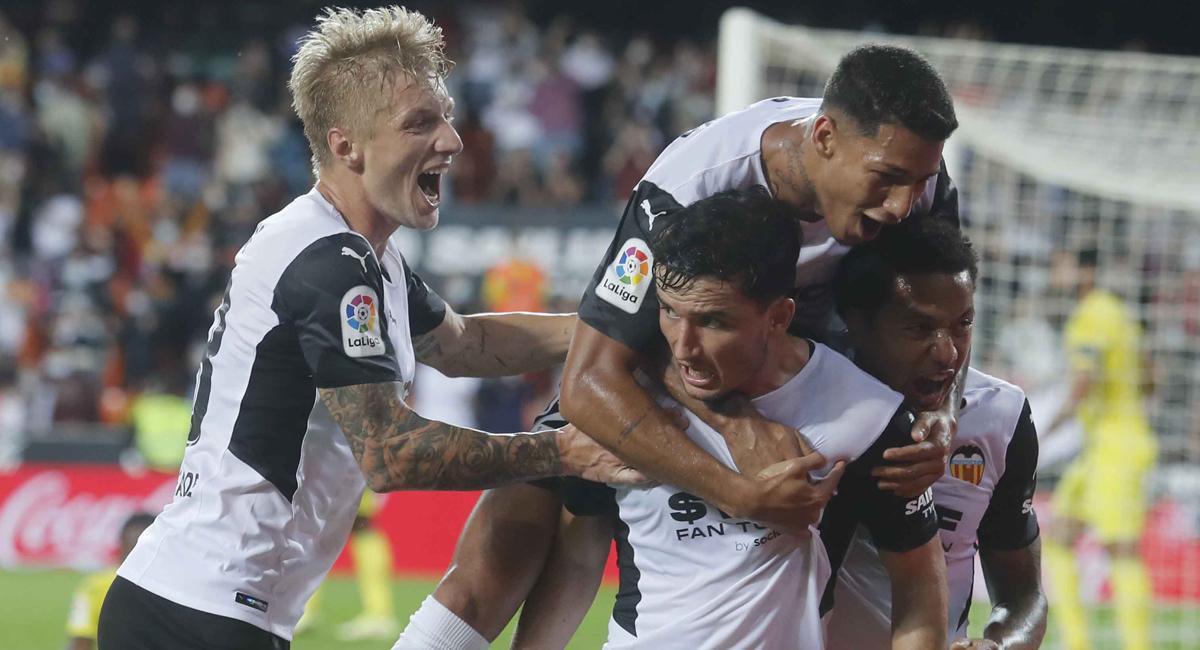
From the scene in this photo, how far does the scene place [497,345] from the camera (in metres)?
4.48

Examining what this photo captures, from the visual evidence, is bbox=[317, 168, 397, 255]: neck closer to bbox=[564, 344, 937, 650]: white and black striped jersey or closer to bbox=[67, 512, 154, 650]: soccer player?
bbox=[564, 344, 937, 650]: white and black striped jersey

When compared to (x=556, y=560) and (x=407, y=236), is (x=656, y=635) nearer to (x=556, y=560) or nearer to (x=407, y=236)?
(x=556, y=560)

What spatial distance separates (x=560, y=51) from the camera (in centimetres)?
1909

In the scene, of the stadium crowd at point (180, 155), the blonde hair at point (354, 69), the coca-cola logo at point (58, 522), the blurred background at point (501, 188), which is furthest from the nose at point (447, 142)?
the stadium crowd at point (180, 155)

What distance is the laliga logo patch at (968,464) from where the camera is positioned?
3885 millimetres

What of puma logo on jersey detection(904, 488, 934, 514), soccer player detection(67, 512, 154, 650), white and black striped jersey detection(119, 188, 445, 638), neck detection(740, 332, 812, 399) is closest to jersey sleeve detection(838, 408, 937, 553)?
puma logo on jersey detection(904, 488, 934, 514)

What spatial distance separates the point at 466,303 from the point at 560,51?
4.83m

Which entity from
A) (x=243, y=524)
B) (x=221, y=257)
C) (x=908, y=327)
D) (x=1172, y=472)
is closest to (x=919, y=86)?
(x=908, y=327)

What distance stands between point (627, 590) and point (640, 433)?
37 cm

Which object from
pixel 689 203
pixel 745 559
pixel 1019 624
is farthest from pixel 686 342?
pixel 1019 624

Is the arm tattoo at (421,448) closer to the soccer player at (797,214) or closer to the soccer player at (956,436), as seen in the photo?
the soccer player at (797,214)

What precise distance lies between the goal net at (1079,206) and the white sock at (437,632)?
4.72 m

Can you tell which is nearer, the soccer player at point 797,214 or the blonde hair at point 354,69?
the soccer player at point 797,214

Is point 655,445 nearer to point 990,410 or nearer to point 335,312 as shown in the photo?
point 335,312
